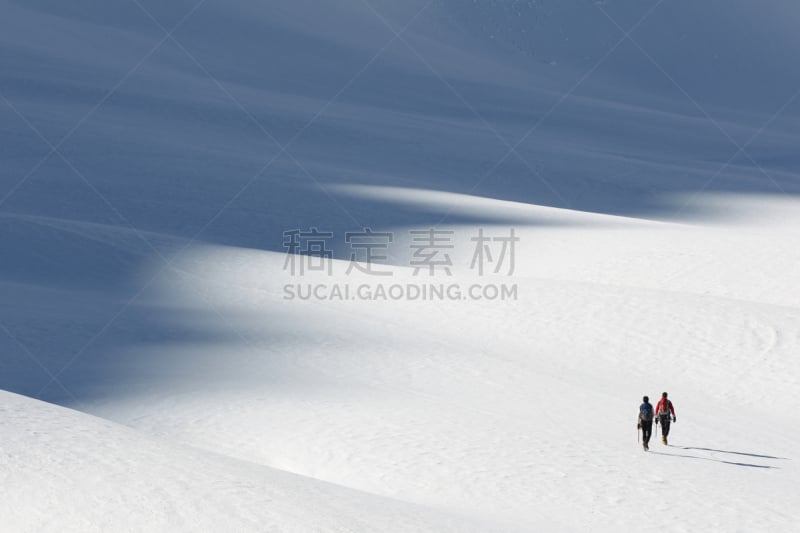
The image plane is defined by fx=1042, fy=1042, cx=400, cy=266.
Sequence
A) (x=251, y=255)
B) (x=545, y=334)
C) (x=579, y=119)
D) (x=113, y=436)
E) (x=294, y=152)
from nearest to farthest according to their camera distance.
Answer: (x=113, y=436)
(x=545, y=334)
(x=251, y=255)
(x=294, y=152)
(x=579, y=119)

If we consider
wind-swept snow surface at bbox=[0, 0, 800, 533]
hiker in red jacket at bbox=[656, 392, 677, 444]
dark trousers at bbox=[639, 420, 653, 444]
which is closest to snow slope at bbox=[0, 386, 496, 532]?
wind-swept snow surface at bbox=[0, 0, 800, 533]

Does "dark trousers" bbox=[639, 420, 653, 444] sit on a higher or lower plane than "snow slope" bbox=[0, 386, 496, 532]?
higher

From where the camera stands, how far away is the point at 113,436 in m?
5.82

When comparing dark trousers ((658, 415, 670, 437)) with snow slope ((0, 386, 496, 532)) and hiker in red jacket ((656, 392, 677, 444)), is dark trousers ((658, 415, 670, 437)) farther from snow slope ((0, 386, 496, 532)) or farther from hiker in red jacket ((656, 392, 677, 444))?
snow slope ((0, 386, 496, 532))

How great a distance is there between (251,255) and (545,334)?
452cm

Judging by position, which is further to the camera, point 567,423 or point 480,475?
point 567,423

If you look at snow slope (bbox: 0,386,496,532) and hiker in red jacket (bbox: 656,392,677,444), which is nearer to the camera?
snow slope (bbox: 0,386,496,532)

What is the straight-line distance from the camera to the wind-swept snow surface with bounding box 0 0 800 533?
6340 mm

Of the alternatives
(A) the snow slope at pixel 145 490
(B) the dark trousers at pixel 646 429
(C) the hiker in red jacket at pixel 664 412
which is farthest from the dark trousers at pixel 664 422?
(A) the snow slope at pixel 145 490

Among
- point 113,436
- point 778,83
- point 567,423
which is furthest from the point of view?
point 778,83

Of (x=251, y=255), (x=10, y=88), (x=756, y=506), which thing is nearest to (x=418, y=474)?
(x=756, y=506)

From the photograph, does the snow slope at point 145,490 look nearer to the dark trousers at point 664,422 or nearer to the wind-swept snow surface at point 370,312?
the wind-swept snow surface at point 370,312

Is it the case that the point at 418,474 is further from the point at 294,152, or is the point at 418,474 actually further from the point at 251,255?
the point at 294,152

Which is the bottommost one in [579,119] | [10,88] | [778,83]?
[10,88]
